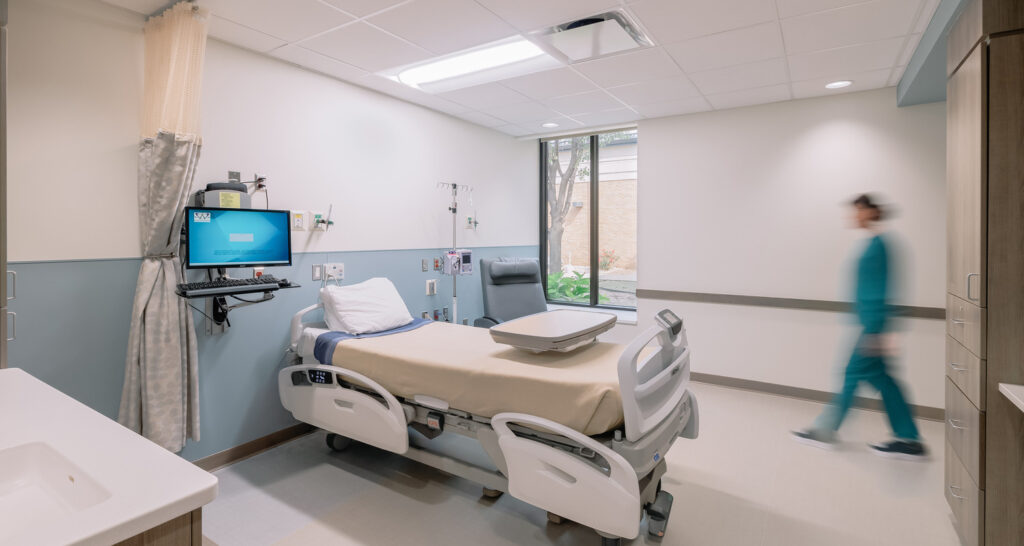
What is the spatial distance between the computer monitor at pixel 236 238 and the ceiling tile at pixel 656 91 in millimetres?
2644

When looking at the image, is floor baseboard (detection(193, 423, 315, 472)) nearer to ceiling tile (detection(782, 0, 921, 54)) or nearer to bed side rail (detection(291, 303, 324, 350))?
bed side rail (detection(291, 303, 324, 350))

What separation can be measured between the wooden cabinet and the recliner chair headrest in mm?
2873

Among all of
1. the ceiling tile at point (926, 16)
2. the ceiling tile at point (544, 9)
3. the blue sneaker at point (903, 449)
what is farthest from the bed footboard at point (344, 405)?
the ceiling tile at point (926, 16)

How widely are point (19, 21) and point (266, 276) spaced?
60.2 inches

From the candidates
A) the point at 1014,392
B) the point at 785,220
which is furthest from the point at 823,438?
the point at 785,220

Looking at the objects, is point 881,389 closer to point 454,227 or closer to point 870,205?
point 870,205

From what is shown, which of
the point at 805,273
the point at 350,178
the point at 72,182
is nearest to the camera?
the point at 72,182

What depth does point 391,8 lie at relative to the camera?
246 centimetres

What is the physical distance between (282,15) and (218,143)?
33.2 inches

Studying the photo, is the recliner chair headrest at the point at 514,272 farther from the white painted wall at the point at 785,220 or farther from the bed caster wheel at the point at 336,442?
the bed caster wheel at the point at 336,442

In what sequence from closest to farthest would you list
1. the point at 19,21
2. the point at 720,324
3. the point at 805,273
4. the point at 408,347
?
1. the point at 19,21
2. the point at 408,347
3. the point at 805,273
4. the point at 720,324

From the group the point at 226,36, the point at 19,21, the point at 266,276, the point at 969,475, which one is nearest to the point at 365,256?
the point at 266,276

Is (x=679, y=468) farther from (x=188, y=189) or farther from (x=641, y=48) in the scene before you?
(x=188, y=189)

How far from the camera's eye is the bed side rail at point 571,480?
72.1 inches
